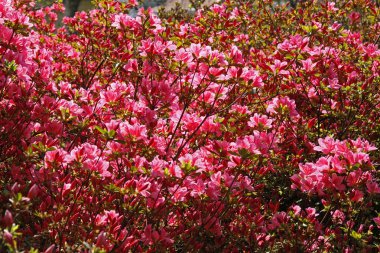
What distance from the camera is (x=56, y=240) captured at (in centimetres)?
232

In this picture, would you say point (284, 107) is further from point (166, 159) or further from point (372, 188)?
point (166, 159)

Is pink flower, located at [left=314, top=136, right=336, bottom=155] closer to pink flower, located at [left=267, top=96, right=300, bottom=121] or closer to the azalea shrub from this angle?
the azalea shrub

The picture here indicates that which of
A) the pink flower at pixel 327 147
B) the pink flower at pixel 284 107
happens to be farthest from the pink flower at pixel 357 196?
the pink flower at pixel 284 107

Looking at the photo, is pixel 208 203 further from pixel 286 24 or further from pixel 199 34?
pixel 286 24

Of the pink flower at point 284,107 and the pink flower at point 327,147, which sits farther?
the pink flower at point 284,107

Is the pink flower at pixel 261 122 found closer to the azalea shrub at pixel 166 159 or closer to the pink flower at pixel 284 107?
the azalea shrub at pixel 166 159

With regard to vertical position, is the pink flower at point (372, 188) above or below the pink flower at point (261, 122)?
below

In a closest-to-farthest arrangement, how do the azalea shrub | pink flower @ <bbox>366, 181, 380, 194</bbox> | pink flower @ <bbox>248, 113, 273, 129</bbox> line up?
the azalea shrub < pink flower @ <bbox>366, 181, 380, 194</bbox> < pink flower @ <bbox>248, 113, 273, 129</bbox>

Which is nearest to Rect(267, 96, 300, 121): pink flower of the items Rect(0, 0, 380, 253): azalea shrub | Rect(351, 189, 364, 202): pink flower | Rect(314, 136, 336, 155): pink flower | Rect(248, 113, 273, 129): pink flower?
Rect(0, 0, 380, 253): azalea shrub

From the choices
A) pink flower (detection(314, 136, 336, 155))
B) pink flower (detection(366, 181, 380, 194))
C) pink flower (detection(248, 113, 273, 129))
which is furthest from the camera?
pink flower (detection(248, 113, 273, 129))

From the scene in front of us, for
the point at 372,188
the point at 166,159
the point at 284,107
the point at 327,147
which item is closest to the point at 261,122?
the point at 284,107

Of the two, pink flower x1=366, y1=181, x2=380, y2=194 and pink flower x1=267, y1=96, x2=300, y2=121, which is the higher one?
pink flower x1=267, y1=96, x2=300, y2=121

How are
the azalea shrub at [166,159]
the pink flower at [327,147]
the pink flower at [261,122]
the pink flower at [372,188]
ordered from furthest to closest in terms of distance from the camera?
the pink flower at [261,122], the pink flower at [327,147], the pink flower at [372,188], the azalea shrub at [166,159]

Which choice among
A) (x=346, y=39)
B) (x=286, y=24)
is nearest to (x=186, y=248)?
(x=346, y=39)
